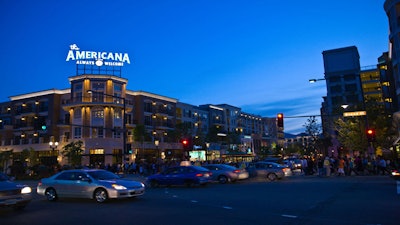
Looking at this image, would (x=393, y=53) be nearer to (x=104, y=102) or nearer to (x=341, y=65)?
(x=104, y=102)

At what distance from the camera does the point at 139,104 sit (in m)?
66.3

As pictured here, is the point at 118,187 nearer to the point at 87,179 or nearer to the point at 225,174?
the point at 87,179

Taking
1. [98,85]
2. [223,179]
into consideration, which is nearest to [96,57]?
[98,85]

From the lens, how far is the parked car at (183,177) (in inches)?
859

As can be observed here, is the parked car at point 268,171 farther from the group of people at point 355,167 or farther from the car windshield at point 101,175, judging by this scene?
the car windshield at point 101,175

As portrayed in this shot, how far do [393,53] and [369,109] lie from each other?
24.6 feet

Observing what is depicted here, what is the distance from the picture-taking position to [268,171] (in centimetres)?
2672

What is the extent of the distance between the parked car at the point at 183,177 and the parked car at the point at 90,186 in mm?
6771

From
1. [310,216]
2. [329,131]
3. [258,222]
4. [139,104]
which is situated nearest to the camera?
[258,222]

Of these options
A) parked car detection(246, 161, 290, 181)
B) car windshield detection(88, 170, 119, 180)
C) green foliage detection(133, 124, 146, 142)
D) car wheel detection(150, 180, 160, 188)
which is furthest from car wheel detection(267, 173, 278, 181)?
green foliage detection(133, 124, 146, 142)

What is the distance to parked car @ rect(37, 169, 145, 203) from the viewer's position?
47.6 ft

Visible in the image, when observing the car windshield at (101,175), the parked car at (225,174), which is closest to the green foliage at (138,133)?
the parked car at (225,174)

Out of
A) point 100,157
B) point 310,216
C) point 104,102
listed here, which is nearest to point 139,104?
point 104,102

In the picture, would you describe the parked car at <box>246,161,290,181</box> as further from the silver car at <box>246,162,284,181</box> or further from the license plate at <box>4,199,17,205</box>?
the license plate at <box>4,199,17,205</box>
